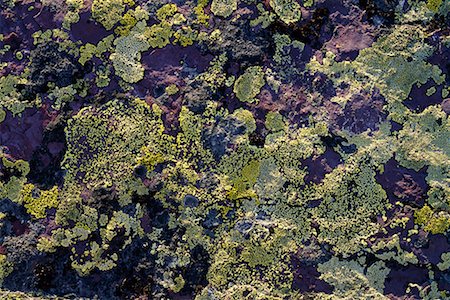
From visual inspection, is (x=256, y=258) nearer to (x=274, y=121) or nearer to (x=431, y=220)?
(x=274, y=121)

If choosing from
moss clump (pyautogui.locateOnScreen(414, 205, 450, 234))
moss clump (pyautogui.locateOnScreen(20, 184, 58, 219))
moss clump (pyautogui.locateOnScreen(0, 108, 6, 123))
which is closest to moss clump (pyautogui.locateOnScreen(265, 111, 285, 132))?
moss clump (pyautogui.locateOnScreen(414, 205, 450, 234))

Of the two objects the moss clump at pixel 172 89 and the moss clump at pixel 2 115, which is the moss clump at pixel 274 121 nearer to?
the moss clump at pixel 172 89

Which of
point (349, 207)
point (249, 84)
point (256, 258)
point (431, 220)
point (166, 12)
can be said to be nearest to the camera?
point (431, 220)

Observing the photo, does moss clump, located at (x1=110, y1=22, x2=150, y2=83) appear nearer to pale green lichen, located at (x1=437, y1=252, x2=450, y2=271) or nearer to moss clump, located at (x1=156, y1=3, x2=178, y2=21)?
moss clump, located at (x1=156, y1=3, x2=178, y2=21)

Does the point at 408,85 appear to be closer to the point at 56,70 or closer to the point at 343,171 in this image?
the point at 343,171

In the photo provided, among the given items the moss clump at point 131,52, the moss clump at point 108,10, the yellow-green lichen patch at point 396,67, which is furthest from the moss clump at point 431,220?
the moss clump at point 108,10

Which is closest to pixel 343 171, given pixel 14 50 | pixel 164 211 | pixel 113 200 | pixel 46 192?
pixel 164 211

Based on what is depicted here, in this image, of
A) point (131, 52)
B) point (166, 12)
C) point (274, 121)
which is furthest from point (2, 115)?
point (274, 121)
